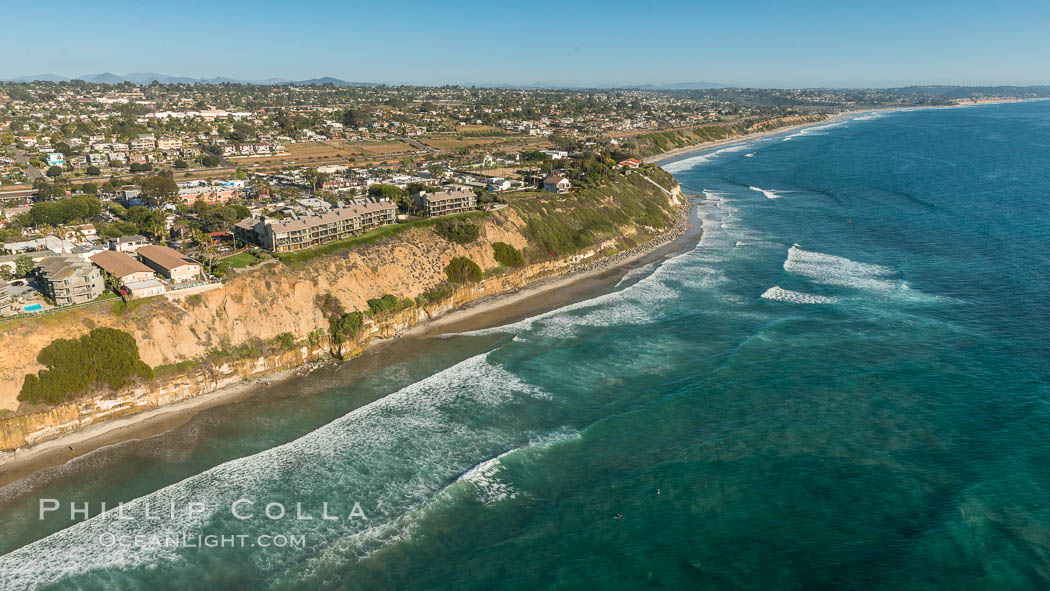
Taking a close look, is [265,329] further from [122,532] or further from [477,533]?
[477,533]

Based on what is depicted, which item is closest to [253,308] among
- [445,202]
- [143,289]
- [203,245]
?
[143,289]

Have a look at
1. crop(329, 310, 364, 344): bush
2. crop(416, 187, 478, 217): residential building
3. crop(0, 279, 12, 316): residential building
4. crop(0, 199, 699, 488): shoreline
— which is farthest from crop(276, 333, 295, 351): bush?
crop(416, 187, 478, 217): residential building

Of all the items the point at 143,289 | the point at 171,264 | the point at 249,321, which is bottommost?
the point at 249,321

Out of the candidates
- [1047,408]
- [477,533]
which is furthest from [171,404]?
[1047,408]

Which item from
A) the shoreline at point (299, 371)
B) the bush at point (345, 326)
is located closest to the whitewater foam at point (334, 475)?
the shoreline at point (299, 371)

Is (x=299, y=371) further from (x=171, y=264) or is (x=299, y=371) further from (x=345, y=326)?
(x=171, y=264)
